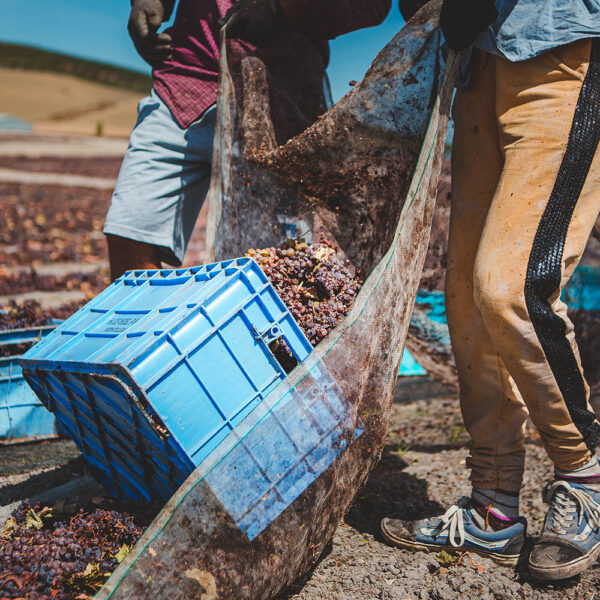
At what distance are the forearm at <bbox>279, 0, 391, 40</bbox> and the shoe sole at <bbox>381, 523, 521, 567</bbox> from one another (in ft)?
6.61

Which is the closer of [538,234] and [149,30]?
[538,234]

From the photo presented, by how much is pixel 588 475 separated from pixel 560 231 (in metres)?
0.88

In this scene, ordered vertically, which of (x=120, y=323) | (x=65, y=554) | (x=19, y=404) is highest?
(x=120, y=323)

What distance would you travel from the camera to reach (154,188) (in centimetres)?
274

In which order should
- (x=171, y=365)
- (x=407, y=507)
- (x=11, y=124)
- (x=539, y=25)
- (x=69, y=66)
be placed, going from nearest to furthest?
1. (x=171, y=365)
2. (x=539, y=25)
3. (x=407, y=507)
4. (x=11, y=124)
5. (x=69, y=66)

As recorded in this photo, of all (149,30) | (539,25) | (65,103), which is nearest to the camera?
(539,25)

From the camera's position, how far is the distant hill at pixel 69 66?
81.5m

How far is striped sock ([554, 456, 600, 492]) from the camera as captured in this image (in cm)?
208

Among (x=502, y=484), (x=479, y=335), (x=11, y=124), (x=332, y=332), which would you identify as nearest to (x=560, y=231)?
(x=479, y=335)

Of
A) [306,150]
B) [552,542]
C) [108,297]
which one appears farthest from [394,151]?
[552,542]

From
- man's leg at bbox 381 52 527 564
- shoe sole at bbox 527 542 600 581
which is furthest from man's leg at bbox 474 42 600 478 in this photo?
shoe sole at bbox 527 542 600 581

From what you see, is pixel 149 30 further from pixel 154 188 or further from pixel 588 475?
pixel 588 475

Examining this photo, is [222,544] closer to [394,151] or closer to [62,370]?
[62,370]

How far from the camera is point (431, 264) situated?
10.8 ft
